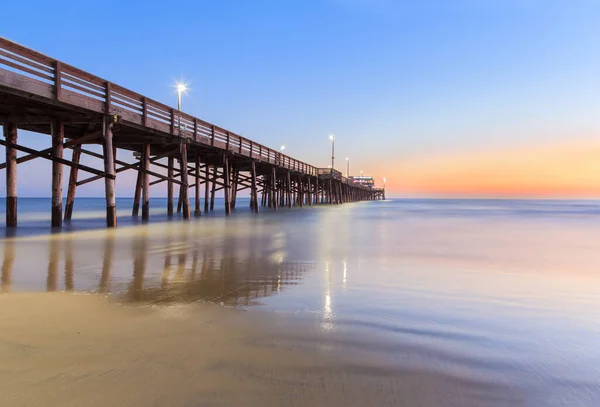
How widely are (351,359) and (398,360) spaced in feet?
1.11

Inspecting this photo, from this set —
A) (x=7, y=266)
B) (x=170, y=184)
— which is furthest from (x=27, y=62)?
(x=170, y=184)

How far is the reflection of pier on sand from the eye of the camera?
4418 mm

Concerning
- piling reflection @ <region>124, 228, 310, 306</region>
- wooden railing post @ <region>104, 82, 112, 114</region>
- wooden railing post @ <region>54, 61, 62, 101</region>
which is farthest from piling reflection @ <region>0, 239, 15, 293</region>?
wooden railing post @ <region>104, 82, 112, 114</region>

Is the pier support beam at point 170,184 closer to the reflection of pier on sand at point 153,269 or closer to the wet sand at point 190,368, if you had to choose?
the reflection of pier on sand at point 153,269

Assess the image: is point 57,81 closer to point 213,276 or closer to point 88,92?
point 88,92

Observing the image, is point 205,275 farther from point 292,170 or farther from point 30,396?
point 292,170

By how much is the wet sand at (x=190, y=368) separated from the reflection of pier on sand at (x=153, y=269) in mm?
961

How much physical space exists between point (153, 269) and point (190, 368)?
387 centimetres

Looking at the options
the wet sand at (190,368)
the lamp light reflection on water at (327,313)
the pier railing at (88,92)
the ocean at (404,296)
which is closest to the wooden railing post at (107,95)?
the pier railing at (88,92)

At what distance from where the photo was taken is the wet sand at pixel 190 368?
6.61 feet

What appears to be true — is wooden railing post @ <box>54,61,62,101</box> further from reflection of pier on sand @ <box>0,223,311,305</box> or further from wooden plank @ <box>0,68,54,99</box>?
reflection of pier on sand @ <box>0,223,311,305</box>

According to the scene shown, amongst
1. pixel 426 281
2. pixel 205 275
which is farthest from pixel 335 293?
pixel 205 275

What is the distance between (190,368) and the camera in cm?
235

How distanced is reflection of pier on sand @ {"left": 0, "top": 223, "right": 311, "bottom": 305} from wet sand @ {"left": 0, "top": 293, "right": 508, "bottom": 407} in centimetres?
96
